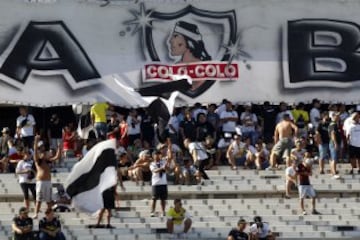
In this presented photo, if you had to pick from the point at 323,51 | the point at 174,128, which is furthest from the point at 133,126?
the point at 323,51

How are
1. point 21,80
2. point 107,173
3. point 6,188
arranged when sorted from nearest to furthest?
point 107,173, point 6,188, point 21,80

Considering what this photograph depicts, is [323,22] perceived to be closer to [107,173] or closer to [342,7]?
[342,7]

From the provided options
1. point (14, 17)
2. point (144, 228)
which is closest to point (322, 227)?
point (144, 228)

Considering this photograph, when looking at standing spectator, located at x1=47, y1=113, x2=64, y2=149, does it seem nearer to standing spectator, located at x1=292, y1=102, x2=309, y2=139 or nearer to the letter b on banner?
standing spectator, located at x1=292, y1=102, x2=309, y2=139

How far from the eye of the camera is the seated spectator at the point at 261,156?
33.7 metres

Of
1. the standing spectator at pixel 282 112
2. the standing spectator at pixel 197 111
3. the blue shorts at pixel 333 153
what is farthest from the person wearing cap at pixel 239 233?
the standing spectator at pixel 282 112

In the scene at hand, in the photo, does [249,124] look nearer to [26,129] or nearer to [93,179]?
[26,129]

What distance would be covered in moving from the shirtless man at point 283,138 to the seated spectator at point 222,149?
1126 millimetres

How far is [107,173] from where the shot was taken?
96.6 ft

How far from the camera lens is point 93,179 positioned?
29.5 m

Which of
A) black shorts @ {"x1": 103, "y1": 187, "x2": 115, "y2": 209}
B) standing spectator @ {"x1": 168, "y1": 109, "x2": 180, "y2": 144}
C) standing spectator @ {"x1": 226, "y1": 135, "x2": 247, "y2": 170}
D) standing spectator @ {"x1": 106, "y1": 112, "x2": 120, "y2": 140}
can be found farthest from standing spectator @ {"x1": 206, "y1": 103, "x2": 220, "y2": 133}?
black shorts @ {"x1": 103, "y1": 187, "x2": 115, "y2": 209}

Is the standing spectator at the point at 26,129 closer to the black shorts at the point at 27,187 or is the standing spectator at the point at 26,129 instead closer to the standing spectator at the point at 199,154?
the black shorts at the point at 27,187

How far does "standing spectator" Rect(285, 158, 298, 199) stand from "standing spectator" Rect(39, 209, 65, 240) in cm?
545

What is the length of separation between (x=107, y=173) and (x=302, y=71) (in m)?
8.04
